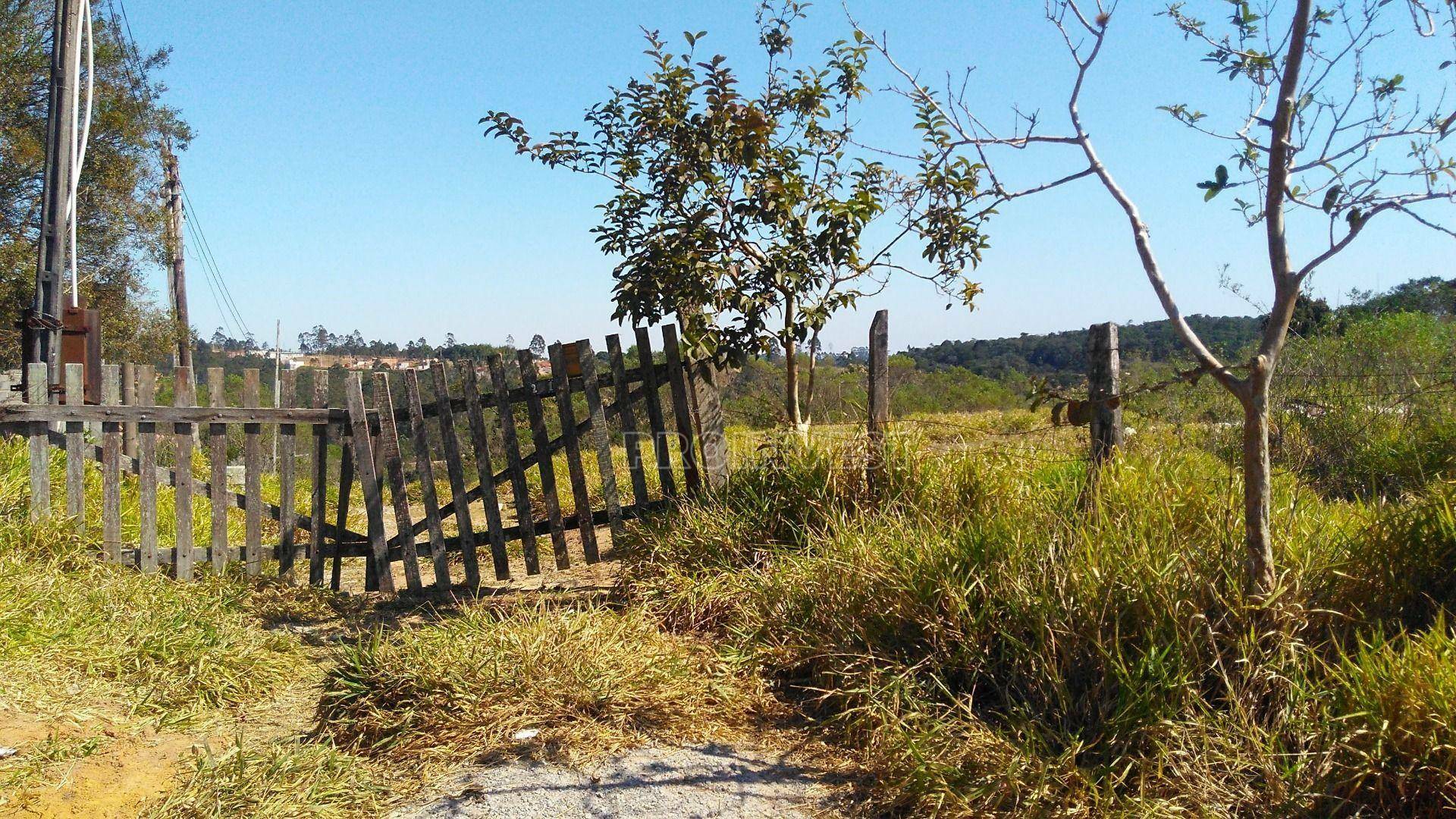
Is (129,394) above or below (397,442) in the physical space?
above

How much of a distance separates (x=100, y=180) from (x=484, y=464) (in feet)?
68.6

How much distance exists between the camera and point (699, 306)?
6.26 metres

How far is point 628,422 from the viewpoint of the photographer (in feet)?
21.2

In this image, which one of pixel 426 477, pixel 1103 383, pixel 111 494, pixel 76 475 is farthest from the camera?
pixel 426 477

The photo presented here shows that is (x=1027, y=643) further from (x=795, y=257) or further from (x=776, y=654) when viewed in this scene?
(x=795, y=257)

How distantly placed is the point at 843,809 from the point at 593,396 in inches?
142

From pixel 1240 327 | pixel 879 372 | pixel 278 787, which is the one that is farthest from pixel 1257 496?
pixel 1240 327

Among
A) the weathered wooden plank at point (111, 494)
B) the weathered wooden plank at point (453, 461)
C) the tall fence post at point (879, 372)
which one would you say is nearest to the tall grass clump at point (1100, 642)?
the tall fence post at point (879, 372)

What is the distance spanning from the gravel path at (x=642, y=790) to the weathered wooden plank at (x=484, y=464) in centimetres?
305

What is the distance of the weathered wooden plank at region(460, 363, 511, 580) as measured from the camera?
6453mm

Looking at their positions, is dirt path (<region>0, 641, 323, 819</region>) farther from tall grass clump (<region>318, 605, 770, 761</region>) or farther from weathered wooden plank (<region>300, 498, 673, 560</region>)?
weathered wooden plank (<region>300, 498, 673, 560</region>)

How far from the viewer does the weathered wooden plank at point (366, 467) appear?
21.6ft

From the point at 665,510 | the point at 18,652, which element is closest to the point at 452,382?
the point at 665,510

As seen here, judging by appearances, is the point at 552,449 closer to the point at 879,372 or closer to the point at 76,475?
the point at 879,372
